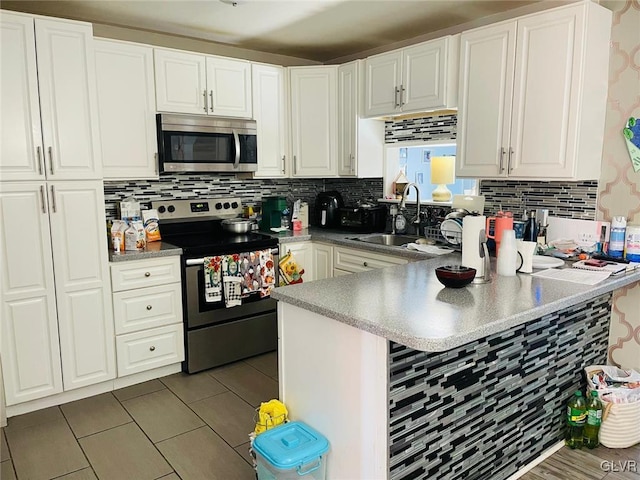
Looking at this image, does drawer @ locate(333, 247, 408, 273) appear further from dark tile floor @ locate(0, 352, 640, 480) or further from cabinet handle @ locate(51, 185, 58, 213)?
cabinet handle @ locate(51, 185, 58, 213)

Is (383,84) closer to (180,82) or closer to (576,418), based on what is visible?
(180,82)

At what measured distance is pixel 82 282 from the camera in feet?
9.59

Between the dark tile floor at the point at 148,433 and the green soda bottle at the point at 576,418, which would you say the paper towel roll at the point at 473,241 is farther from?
the dark tile floor at the point at 148,433

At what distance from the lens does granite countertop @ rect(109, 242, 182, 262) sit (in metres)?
3.04

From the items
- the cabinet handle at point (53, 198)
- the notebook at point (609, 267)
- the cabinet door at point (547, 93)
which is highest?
the cabinet door at point (547, 93)

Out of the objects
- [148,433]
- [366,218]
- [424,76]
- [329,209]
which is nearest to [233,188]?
[329,209]

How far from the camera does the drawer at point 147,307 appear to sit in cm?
309

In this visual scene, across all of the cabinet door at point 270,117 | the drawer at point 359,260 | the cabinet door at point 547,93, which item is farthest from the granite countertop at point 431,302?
the cabinet door at point 270,117

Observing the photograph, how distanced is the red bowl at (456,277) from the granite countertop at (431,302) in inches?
1.2

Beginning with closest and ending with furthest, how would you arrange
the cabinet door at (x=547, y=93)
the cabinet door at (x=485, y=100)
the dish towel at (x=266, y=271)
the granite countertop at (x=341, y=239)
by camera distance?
1. the cabinet door at (x=547, y=93)
2. the cabinet door at (x=485, y=100)
3. the granite countertop at (x=341, y=239)
4. the dish towel at (x=266, y=271)

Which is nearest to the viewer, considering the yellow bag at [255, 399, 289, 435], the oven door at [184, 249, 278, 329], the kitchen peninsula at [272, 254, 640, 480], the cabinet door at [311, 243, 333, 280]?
the kitchen peninsula at [272, 254, 640, 480]

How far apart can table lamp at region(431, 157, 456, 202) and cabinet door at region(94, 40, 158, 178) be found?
207 centimetres

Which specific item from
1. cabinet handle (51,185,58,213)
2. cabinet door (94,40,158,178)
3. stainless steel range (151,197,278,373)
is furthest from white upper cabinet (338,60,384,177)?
cabinet handle (51,185,58,213)

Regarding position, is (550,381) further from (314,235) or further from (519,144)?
(314,235)
